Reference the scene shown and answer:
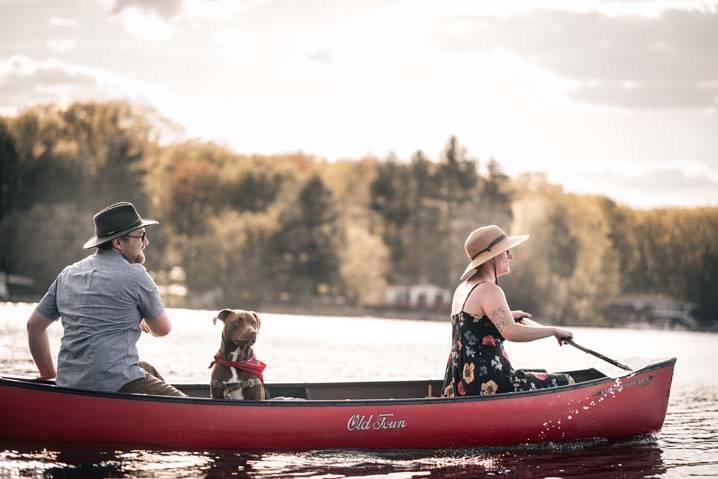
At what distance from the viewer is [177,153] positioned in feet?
218

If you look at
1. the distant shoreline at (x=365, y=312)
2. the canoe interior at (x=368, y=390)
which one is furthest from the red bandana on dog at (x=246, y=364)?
the distant shoreline at (x=365, y=312)

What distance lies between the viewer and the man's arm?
25.1ft

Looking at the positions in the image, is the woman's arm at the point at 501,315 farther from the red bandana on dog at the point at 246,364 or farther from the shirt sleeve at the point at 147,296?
the shirt sleeve at the point at 147,296

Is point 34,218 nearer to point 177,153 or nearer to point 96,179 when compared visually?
point 96,179

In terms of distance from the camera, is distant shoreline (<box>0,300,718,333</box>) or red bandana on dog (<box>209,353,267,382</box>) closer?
red bandana on dog (<box>209,353,267,382</box>)

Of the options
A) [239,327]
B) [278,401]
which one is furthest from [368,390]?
[239,327]

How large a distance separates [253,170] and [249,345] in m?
58.7

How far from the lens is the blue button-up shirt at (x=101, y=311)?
291 inches

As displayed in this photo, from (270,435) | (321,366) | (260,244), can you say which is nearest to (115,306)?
(270,435)

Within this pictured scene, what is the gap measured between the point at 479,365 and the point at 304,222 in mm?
55427

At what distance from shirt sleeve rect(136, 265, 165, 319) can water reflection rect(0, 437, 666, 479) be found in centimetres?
124

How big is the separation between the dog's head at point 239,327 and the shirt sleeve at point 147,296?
0.53 metres

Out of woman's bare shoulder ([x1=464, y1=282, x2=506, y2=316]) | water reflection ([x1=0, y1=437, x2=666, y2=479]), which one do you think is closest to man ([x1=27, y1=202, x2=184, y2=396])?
water reflection ([x1=0, y1=437, x2=666, y2=479])

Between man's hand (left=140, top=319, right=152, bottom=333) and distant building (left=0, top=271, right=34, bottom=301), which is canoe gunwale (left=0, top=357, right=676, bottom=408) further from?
distant building (left=0, top=271, right=34, bottom=301)
